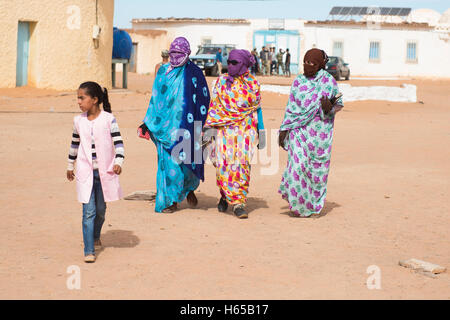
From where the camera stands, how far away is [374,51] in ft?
158

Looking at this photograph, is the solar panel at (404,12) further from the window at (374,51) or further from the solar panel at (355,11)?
the window at (374,51)

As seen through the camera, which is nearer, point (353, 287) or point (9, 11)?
point (353, 287)

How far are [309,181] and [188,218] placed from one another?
A: 1240 mm

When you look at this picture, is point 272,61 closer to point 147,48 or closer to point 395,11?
point 147,48

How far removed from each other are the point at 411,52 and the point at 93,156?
4475 cm

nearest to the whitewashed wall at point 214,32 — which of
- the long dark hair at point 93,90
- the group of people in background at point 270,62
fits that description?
the group of people in background at point 270,62

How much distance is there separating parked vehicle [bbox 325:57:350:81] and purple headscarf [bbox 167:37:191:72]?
3212cm

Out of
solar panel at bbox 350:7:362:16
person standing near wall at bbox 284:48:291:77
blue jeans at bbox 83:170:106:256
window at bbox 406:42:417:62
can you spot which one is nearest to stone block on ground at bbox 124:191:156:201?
blue jeans at bbox 83:170:106:256

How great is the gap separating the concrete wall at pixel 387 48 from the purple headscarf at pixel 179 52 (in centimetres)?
4074

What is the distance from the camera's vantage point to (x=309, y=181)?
7.65 metres

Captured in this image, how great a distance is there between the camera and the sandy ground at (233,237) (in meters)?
5.03
